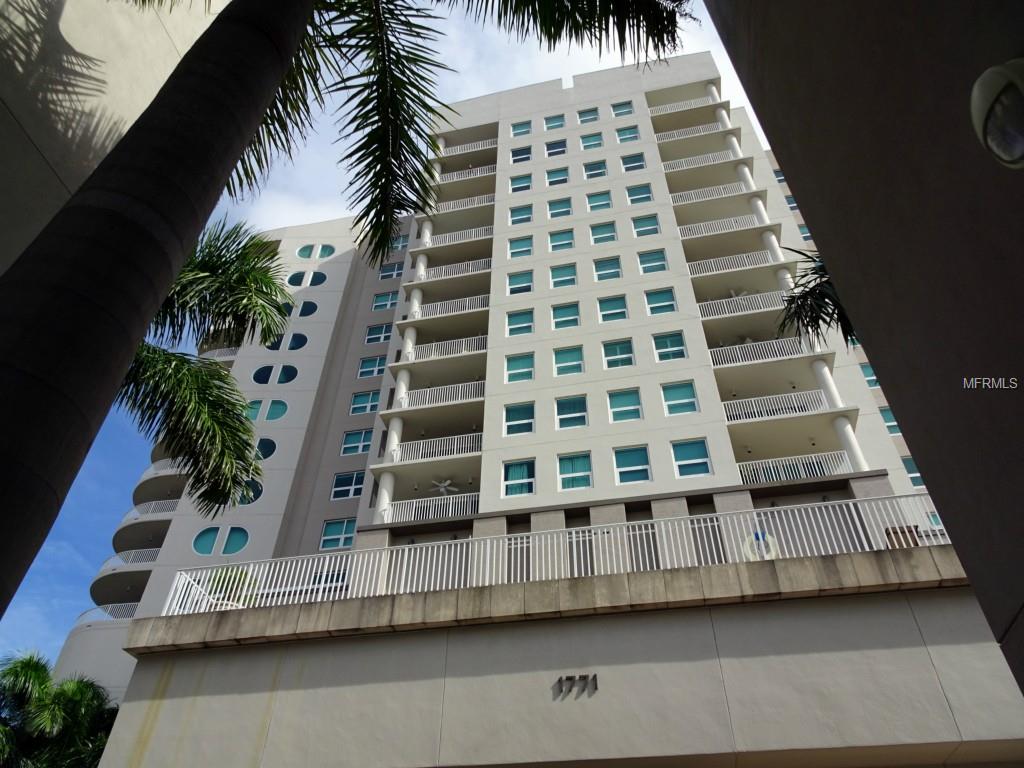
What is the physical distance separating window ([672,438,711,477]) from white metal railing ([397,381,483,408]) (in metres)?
9.86

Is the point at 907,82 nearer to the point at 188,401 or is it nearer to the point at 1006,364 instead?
the point at 1006,364

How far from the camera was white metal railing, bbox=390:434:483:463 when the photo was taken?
28.8 m

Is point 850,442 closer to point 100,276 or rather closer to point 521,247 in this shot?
point 521,247

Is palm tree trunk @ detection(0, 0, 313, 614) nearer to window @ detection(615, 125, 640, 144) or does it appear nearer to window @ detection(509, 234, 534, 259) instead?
window @ detection(509, 234, 534, 259)

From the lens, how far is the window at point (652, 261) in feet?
99.8

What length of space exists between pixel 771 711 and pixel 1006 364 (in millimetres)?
10078

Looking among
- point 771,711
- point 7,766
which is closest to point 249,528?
point 7,766

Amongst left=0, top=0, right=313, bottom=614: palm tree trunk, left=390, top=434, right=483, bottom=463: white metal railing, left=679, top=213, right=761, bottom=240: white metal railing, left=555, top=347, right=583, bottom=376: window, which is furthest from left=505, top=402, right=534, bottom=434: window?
left=0, top=0, right=313, bottom=614: palm tree trunk

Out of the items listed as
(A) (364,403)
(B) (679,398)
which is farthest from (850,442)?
(A) (364,403)

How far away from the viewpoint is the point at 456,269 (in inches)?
1401

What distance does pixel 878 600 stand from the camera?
37.0 ft

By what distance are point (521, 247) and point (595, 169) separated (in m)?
6.20

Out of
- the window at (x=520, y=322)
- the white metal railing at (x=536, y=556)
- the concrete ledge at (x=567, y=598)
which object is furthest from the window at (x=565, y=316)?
the concrete ledge at (x=567, y=598)

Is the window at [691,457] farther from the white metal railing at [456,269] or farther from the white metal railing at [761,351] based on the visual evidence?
the white metal railing at [456,269]
